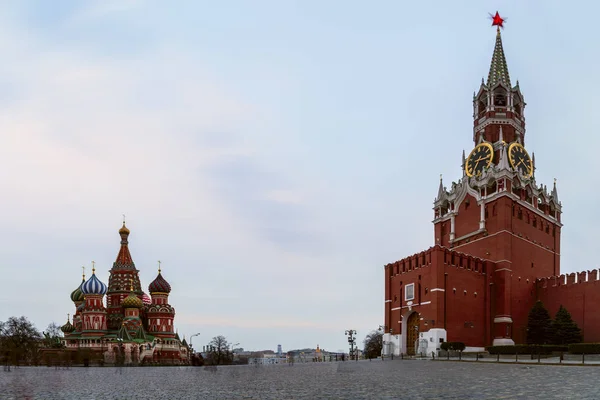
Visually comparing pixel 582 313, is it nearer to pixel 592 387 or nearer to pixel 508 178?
pixel 508 178

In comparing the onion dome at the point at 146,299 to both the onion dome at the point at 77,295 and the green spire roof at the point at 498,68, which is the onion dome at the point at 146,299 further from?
the green spire roof at the point at 498,68

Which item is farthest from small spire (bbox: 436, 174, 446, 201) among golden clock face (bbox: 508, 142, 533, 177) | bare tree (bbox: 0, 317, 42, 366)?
bare tree (bbox: 0, 317, 42, 366)

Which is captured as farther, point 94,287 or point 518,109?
point 94,287

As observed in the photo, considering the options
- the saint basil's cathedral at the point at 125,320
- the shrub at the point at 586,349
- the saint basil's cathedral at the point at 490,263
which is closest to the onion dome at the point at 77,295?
the saint basil's cathedral at the point at 125,320

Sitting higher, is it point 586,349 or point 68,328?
point 586,349

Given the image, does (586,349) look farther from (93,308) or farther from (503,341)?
(93,308)

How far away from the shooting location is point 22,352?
8250cm

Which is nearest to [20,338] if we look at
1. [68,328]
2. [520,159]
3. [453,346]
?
[68,328]

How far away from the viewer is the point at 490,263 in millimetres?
64438

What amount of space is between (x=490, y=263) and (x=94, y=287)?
2105 inches

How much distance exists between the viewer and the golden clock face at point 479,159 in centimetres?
7118

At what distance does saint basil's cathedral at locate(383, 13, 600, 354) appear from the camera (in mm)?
59938

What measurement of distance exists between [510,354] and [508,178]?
2382 cm

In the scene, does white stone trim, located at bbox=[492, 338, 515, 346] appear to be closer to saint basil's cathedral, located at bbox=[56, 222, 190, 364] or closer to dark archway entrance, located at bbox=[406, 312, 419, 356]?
dark archway entrance, located at bbox=[406, 312, 419, 356]
